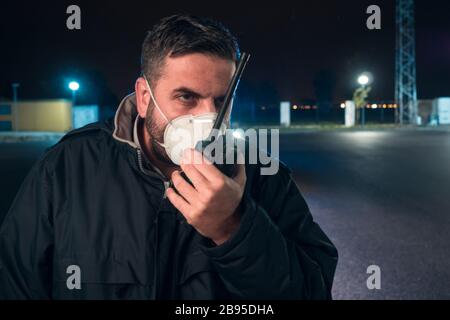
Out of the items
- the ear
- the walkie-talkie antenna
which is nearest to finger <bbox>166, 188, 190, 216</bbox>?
the walkie-talkie antenna

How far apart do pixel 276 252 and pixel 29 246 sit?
2.92 feet

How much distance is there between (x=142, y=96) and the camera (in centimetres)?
221

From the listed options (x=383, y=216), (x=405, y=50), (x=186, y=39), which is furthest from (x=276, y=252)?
(x=405, y=50)

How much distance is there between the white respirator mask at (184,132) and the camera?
1.88 meters

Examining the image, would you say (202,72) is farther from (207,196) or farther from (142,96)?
(207,196)

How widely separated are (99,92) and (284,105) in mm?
34830

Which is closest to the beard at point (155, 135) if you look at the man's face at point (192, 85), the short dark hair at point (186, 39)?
the man's face at point (192, 85)

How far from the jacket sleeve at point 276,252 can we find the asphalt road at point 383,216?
271cm

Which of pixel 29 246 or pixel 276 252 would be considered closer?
Answer: pixel 276 252

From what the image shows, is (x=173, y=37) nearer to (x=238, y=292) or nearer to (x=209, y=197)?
(x=209, y=197)

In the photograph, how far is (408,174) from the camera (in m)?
12.7

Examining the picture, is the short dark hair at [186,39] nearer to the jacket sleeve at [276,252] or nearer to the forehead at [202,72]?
the forehead at [202,72]
